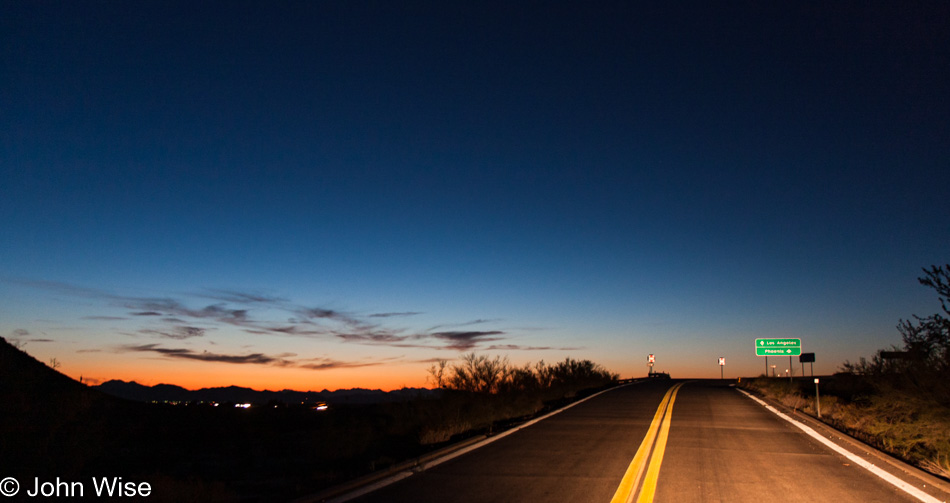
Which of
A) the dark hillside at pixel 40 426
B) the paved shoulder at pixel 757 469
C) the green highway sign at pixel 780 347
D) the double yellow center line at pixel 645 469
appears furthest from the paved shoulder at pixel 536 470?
the green highway sign at pixel 780 347

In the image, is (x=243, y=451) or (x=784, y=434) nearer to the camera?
(x=784, y=434)

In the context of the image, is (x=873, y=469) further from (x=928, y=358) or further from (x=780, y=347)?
(x=780, y=347)

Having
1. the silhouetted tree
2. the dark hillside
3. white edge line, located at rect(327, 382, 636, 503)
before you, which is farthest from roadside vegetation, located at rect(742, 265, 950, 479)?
the dark hillside

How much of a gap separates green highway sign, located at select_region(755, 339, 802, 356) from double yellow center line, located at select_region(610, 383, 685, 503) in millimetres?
20401

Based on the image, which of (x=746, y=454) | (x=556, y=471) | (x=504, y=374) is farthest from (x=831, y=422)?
(x=504, y=374)

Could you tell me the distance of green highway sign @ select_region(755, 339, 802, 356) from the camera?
110ft

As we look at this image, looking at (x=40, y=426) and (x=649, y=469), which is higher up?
(x=40, y=426)

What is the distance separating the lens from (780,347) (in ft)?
112

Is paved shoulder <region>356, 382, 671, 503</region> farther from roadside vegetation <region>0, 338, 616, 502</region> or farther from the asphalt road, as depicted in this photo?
roadside vegetation <region>0, 338, 616, 502</region>

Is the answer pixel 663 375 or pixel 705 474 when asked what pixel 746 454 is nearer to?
pixel 705 474

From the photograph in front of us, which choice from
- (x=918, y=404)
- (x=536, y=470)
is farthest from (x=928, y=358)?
(x=536, y=470)

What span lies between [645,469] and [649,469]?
2.7 inches

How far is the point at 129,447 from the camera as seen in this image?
21.0 m

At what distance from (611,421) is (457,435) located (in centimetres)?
510
